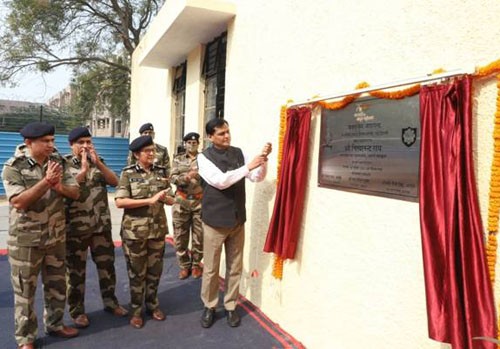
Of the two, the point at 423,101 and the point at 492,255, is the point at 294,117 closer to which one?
the point at 423,101

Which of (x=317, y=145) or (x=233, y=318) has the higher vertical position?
(x=317, y=145)

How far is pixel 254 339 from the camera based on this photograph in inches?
122

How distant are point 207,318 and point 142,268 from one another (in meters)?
0.71

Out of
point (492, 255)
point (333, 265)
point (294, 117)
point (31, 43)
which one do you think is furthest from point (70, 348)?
point (31, 43)

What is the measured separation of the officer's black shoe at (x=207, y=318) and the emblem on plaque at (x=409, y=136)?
2.23 metres

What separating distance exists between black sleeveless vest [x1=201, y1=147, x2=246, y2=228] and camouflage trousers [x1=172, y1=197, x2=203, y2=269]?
1.38 m

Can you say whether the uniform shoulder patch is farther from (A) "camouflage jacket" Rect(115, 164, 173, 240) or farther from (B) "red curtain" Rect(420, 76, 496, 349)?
(B) "red curtain" Rect(420, 76, 496, 349)

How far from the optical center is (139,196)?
10.4 feet

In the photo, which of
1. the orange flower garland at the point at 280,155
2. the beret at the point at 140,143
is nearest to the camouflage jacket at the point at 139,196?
the beret at the point at 140,143

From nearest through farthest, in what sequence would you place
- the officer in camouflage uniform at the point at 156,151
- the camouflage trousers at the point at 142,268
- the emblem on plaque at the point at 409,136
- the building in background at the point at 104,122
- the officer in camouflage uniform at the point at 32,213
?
1. the emblem on plaque at the point at 409,136
2. the officer in camouflage uniform at the point at 32,213
3. the camouflage trousers at the point at 142,268
4. the officer in camouflage uniform at the point at 156,151
5. the building in background at the point at 104,122

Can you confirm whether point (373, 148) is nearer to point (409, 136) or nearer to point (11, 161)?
point (409, 136)

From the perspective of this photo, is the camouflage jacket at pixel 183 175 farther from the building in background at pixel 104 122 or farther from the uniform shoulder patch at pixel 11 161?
the building in background at pixel 104 122

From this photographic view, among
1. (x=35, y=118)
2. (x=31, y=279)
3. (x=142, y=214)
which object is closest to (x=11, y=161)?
(x=31, y=279)

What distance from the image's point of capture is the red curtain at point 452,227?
5.39 feet
